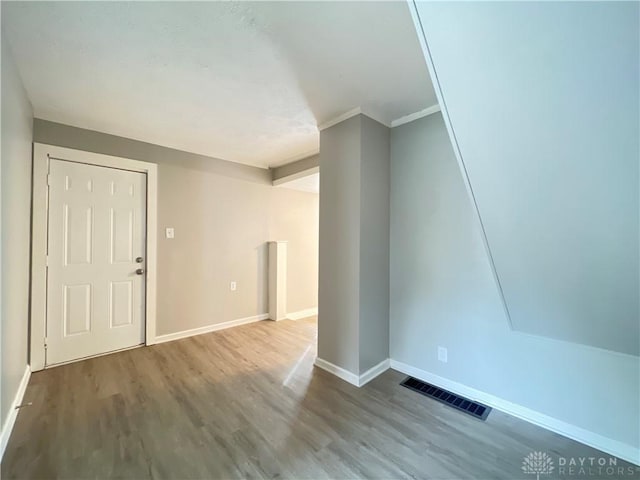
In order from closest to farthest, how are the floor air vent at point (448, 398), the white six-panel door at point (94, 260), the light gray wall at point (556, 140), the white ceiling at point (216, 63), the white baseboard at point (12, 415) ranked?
1. the light gray wall at point (556, 140)
2. the white ceiling at point (216, 63)
3. the white baseboard at point (12, 415)
4. the floor air vent at point (448, 398)
5. the white six-panel door at point (94, 260)

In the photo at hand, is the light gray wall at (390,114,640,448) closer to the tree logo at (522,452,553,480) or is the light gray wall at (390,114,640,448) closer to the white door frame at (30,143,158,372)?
the tree logo at (522,452,553,480)

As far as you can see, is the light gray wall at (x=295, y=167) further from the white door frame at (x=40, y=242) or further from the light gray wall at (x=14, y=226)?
the light gray wall at (x=14, y=226)

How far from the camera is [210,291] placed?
3537 millimetres

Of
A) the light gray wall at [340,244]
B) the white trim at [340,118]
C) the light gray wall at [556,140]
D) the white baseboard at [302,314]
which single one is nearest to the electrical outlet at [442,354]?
the light gray wall at [340,244]

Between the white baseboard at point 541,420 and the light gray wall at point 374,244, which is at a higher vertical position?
the light gray wall at point 374,244

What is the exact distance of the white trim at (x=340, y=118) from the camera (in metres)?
2.26

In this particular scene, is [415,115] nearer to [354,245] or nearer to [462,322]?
[354,245]

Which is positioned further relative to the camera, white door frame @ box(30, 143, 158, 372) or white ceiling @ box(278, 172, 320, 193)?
white ceiling @ box(278, 172, 320, 193)

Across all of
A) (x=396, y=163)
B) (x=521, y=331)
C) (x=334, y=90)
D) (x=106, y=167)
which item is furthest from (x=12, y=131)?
(x=521, y=331)

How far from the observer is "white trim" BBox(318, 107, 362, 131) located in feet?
7.42

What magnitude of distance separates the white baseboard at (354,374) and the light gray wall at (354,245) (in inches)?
1.6

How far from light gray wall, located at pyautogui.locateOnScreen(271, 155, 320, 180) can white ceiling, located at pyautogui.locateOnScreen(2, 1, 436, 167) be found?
2.68 ft

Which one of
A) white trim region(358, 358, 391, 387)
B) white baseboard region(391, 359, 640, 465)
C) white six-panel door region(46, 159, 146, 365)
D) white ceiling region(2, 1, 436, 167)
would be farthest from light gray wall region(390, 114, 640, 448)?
white six-panel door region(46, 159, 146, 365)

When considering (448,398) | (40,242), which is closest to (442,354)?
(448,398)
